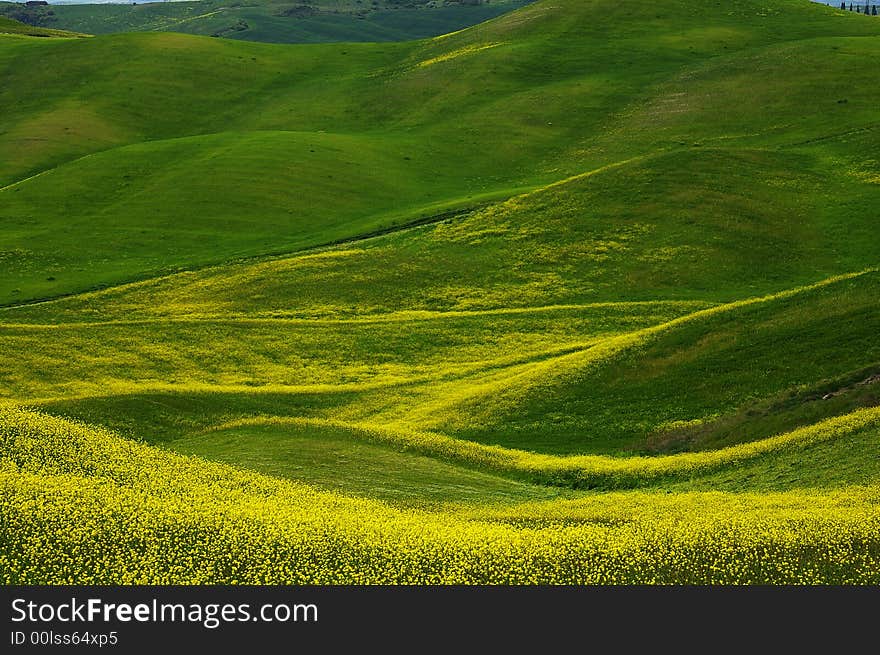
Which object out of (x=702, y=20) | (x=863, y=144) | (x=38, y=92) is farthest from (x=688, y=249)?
(x=38, y=92)

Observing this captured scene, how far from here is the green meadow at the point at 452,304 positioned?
1045 inches

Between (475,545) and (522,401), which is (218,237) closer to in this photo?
(522,401)

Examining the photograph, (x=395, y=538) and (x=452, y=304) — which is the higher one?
(x=395, y=538)

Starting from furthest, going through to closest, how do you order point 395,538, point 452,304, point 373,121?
point 373,121
point 452,304
point 395,538

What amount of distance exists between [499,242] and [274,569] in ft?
203

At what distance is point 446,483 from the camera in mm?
37062

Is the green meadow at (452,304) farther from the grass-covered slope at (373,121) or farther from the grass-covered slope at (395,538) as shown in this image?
the grass-covered slope at (373,121)

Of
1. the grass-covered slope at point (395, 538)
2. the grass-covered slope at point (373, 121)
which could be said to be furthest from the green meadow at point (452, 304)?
the grass-covered slope at point (373, 121)

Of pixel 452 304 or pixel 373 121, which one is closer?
pixel 452 304

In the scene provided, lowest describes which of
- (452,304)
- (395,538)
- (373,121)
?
(452,304)

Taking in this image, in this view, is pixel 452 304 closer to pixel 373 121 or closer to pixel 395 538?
pixel 395 538

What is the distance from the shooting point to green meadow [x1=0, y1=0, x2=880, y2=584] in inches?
1045

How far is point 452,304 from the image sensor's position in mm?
72625

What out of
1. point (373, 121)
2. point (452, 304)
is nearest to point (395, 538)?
point (452, 304)
